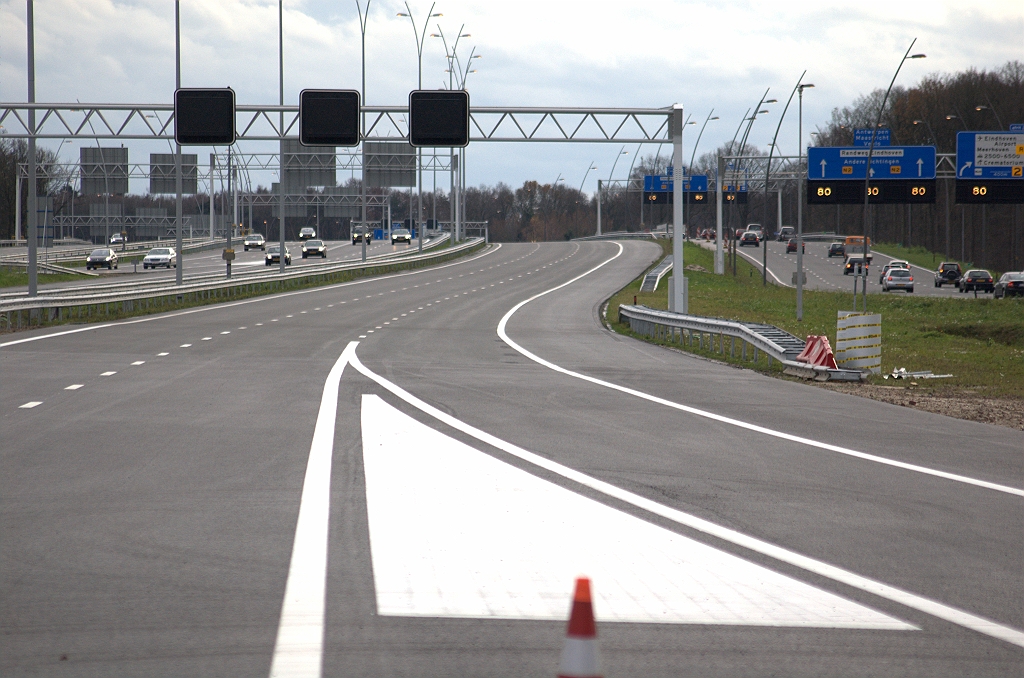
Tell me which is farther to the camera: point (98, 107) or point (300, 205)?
point (300, 205)

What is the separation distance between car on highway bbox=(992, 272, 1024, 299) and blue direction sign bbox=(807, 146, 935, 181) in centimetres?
A: 1146

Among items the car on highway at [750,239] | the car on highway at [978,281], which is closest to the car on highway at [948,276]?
the car on highway at [978,281]

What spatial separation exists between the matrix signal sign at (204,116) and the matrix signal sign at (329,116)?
2.15 m

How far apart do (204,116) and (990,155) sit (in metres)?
39.1

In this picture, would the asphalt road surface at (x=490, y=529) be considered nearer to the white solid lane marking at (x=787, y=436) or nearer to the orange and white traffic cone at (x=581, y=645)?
the white solid lane marking at (x=787, y=436)

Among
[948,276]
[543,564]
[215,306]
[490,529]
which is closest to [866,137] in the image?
[948,276]

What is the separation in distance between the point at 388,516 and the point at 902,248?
A: 129m

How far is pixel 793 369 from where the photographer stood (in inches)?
837

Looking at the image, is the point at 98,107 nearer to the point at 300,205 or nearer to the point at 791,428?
the point at 791,428

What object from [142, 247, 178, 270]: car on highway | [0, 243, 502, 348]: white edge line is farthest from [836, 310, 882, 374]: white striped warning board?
[142, 247, 178, 270]: car on highway

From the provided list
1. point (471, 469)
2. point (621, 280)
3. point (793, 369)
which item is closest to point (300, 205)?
point (621, 280)

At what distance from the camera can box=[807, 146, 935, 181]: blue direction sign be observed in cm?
5591

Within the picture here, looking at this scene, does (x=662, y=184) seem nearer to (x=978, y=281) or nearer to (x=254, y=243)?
(x=978, y=281)

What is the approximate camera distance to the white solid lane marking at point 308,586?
17.1ft
